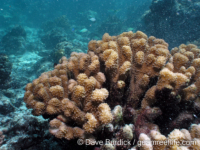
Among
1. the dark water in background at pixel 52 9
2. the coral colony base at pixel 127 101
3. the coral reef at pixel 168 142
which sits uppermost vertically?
the dark water in background at pixel 52 9

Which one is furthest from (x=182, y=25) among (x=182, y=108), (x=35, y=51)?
(x=35, y=51)

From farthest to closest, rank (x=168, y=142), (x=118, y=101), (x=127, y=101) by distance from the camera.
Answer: (x=127, y=101) < (x=118, y=101) < (x=168, y=142)

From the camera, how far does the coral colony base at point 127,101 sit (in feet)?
4.66

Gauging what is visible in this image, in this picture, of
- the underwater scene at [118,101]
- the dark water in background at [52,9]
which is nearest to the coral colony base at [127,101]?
the underwater scene at [118,101]

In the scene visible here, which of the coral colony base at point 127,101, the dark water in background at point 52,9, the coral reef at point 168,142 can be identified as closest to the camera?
the coral reef at point 168,142

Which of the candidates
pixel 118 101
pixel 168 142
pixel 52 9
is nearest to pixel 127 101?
pixel 118 101

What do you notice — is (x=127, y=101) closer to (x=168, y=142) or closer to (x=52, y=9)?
(x=168, y=142)

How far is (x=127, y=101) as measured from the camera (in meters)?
2.04

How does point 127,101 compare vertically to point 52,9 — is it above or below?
below

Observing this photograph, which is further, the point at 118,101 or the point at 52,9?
the point at 52,9

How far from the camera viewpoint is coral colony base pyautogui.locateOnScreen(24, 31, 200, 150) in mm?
1419

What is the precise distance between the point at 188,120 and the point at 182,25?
1209 cm

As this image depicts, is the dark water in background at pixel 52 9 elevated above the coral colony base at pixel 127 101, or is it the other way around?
the dark water in background at pixel 52 9

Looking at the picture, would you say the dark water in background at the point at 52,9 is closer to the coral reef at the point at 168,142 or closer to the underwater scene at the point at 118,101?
the underwater scene at the point at 118,101
